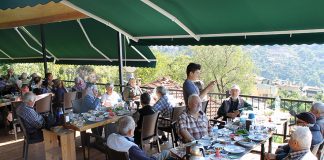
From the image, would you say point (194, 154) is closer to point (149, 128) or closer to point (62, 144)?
point (149, 128)

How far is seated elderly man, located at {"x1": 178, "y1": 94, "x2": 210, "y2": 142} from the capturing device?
3598 millimetres

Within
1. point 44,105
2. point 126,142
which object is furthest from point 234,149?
point 44,105

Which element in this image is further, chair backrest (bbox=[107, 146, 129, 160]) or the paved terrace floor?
the paved terrace floor

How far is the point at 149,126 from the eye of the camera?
432 cm

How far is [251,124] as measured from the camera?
380cm

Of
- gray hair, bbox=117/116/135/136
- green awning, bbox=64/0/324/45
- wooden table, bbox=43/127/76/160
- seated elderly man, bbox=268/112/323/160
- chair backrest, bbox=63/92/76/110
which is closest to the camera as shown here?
gray hair, bbox=117/116/135/136

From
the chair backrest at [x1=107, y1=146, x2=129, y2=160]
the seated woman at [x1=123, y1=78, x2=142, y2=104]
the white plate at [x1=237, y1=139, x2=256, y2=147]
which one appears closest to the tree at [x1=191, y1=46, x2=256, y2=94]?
the seated woman at [x1=123, y1=78, x2=142, y2=104]

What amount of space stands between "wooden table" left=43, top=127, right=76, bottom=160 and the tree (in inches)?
869

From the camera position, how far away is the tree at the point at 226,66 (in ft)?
84.9

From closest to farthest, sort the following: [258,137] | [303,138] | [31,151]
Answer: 1. [303,138]
2. [258,137]
3. [31,151]

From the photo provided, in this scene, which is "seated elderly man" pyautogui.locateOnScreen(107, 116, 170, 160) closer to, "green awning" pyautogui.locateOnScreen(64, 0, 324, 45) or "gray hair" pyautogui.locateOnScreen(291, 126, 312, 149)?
"gray hair" pyautogui.locateOnScreen(291, 126, 312, 149)

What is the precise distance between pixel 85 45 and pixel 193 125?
21.1ft

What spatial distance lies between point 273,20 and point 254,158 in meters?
2.23

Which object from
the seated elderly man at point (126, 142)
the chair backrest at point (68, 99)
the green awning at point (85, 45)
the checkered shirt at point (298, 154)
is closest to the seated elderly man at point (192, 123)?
the seated elderly man at point (126, 142)
